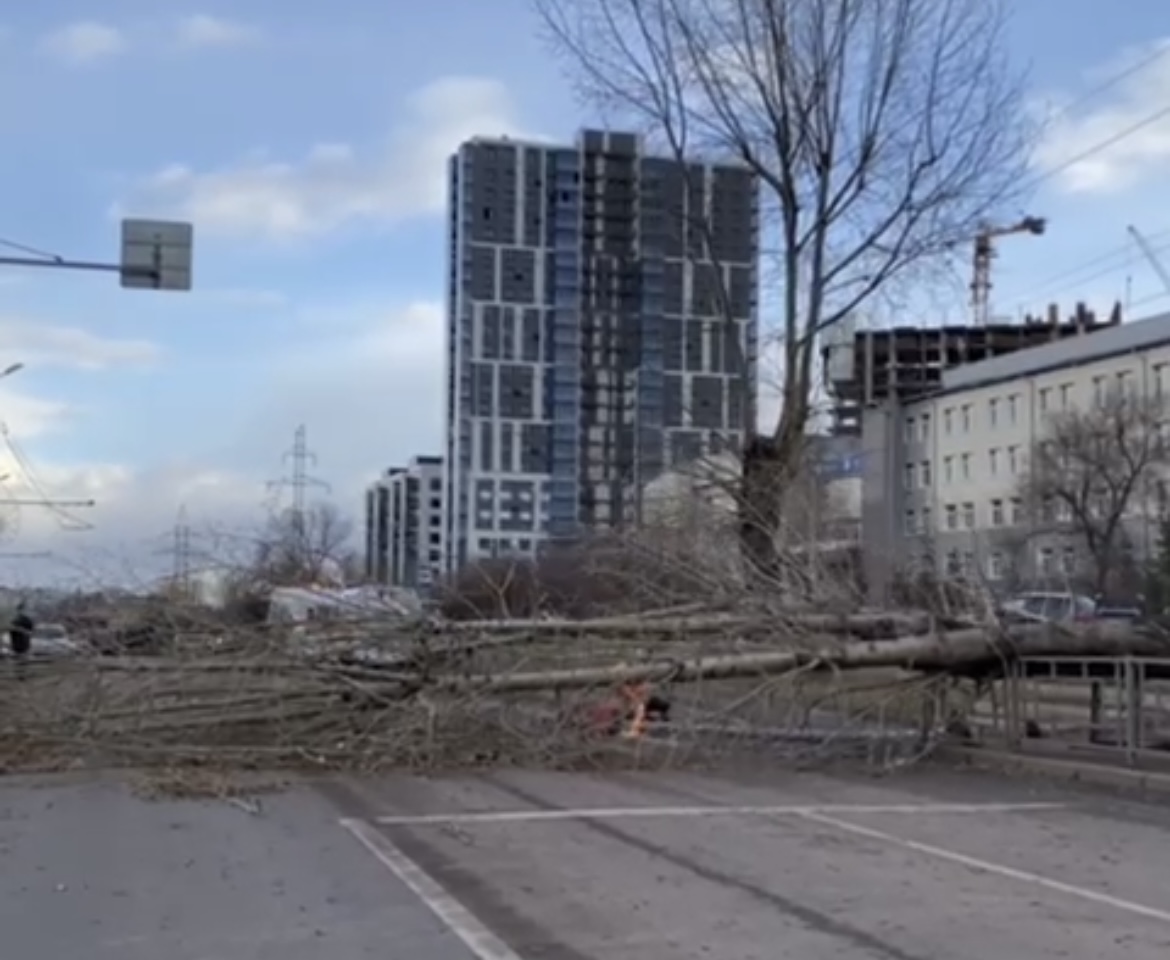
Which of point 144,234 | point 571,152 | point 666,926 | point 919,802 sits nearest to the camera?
point 666,926

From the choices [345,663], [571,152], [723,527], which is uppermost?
[571,152]

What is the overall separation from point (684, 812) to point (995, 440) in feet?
257

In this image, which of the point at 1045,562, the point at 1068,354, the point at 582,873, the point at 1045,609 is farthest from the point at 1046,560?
the point at 582,873

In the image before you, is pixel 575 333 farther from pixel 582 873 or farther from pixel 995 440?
pixel 995 440

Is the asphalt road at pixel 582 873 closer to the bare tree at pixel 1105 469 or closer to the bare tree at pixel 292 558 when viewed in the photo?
the bare tree at pixel 292 558

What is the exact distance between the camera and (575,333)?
5097 centimetres

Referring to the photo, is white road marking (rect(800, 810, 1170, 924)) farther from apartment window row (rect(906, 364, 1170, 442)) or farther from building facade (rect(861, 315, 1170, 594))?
apartment window row (rect(906, 364, 1170, 442))

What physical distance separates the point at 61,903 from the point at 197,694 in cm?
762

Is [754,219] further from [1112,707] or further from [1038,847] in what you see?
[1038,847]

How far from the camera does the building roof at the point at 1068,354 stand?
77.5 metres

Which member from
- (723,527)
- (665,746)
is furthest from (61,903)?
(723,527)

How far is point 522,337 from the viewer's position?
50469mm

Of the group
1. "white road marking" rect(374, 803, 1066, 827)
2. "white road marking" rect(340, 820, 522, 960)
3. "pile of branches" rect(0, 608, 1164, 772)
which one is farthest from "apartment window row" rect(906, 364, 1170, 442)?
"white road marking" rect(340, 820, 522, 960)

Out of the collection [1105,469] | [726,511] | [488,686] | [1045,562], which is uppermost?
[1105,469]
